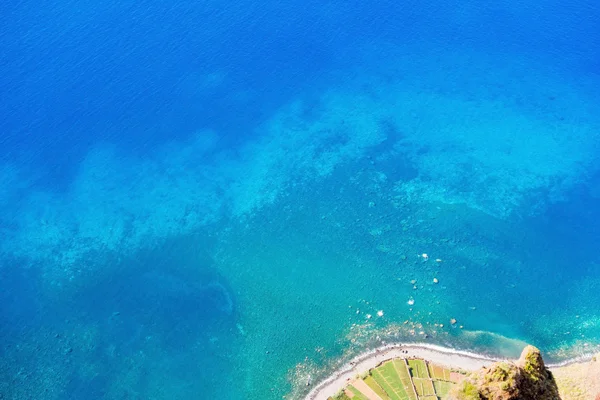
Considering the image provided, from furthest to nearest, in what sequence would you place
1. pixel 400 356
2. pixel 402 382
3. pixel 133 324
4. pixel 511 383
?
pixel 133 324, pixel 400 356, pixel 402 382, pixel 511 383

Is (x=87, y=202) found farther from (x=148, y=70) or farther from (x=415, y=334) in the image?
(x=415, y=334)

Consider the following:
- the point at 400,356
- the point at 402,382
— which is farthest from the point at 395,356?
the point at 402,382

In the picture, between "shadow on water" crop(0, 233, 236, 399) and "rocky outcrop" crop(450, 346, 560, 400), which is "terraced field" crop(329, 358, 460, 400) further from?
"rocky outcrop" crop(450, 346, 560, 400)

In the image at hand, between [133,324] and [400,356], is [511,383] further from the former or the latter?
[133,324]

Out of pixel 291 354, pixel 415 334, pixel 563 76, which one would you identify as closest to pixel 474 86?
pixel 563 76

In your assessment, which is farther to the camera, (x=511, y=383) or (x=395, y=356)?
(x=395, y=356)

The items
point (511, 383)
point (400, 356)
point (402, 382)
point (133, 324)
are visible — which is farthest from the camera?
point (133, 324)
